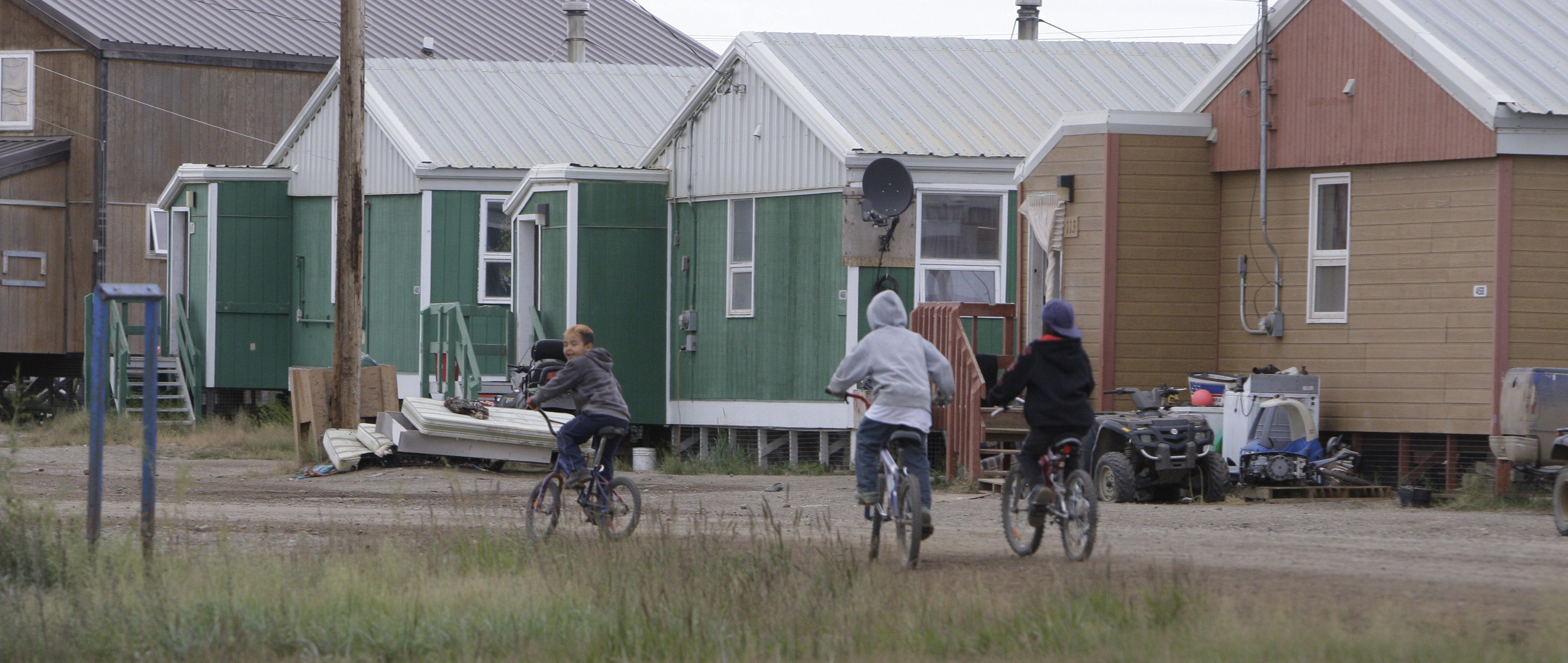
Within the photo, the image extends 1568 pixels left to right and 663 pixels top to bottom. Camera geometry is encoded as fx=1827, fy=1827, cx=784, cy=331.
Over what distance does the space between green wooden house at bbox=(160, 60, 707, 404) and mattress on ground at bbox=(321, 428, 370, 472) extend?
419 cm

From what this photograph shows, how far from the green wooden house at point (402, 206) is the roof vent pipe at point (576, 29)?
4478mm

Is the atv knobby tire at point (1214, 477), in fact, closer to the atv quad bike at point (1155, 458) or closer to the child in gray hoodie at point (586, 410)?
the atv quad bike at point (1155, 458)

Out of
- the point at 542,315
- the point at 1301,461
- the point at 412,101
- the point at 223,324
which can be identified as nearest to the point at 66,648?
the point at 1301,461

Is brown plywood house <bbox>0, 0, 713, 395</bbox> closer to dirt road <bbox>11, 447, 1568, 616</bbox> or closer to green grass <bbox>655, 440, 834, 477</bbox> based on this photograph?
dirt road <bbox>11, 447, 1568, 616</bbox>

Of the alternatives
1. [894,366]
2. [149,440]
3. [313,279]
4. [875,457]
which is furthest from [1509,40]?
[313,279]

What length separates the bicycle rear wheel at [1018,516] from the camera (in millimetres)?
10867

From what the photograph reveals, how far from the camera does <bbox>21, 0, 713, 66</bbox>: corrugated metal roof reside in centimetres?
3241

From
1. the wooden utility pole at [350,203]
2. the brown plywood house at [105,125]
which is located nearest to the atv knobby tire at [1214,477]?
the wooden utility pole at [350,203]

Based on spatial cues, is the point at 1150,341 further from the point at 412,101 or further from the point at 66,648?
the point at 412,101

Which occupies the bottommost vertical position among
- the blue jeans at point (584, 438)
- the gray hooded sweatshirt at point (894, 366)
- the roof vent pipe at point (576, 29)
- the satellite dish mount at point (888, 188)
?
the blue jeans at point (584, 438)

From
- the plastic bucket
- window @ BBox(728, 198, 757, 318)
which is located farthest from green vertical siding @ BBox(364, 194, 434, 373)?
window @ BBox(728, 198, 757, 318)

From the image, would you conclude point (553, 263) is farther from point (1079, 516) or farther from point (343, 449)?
point (1079, 516)

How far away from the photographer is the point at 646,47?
3919cm

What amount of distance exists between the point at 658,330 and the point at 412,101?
6.17 meters
